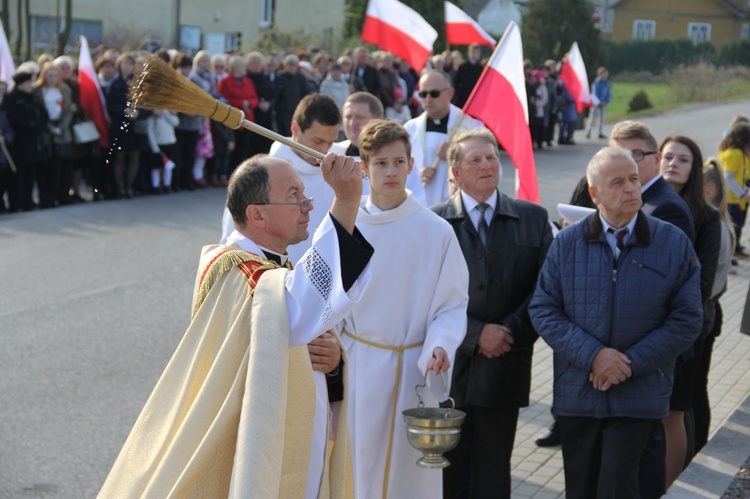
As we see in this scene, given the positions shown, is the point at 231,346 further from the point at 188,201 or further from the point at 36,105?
the point at 188,201

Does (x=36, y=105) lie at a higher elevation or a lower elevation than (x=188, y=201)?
higher

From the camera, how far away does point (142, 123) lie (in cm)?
1623

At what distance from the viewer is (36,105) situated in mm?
14836

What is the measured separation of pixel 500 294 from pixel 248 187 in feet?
7.42

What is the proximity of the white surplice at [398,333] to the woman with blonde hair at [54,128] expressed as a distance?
10593 millimetres

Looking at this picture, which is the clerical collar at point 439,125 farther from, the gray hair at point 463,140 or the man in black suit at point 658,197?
the gray hair at point 463,140

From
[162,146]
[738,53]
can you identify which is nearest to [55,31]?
[162,146]

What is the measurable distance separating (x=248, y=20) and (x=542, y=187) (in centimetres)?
2736

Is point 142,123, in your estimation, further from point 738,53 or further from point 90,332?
point 738,53

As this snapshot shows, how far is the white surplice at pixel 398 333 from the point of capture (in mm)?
5477

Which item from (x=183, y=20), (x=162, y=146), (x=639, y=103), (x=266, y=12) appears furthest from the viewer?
(x=266, y=12)

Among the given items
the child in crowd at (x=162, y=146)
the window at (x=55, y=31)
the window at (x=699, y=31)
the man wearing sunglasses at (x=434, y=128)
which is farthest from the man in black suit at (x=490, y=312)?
the window at (x=699, y=31)

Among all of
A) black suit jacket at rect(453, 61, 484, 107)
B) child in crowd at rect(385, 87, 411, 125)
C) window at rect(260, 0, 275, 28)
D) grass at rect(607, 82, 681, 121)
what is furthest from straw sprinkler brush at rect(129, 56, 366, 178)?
window at rect(260, 0, 275, 28)

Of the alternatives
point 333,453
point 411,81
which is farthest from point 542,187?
point 333,453
